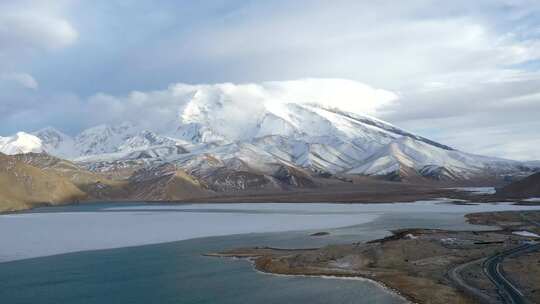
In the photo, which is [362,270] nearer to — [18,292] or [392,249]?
A: [392,249]

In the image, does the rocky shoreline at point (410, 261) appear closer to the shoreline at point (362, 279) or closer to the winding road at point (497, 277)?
the shoreline at point (362, 279)

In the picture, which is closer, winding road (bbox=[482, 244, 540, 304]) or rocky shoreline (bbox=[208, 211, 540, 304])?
winding road (bbox=[482, 244, 540, 304])

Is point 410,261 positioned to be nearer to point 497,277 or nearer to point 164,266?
point 497,277

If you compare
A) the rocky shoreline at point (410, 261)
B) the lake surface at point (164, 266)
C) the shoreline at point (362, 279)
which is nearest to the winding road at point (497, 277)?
the rocky shoreline at point (410, 261)

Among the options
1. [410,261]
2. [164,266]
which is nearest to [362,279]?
[410,261]

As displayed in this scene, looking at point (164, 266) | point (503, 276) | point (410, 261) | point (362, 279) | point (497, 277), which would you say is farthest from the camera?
point (164, 266)

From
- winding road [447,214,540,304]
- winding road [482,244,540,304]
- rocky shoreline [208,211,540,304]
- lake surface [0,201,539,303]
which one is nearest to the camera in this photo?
winding road [482,244,540,304]

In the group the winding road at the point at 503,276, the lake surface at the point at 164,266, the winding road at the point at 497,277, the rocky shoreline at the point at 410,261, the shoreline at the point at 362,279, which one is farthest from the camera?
the lake surface at the point at 164,266

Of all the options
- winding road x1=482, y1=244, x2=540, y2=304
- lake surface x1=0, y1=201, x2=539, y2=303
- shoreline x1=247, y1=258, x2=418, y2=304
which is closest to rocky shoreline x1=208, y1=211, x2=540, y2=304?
shoreline x1=247, y1=258, x2=418, y2=304

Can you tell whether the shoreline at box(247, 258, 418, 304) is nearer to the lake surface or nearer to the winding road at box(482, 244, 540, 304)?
the lake surface

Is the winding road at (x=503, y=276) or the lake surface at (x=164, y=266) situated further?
the lake surface at (x=164, y=266)

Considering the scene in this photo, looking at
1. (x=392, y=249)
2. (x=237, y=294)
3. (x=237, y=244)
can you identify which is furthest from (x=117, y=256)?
(x=392, y=249)
